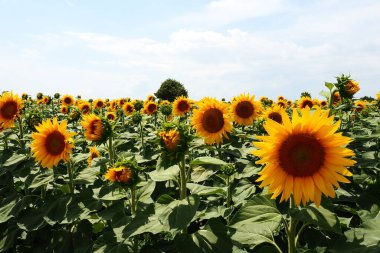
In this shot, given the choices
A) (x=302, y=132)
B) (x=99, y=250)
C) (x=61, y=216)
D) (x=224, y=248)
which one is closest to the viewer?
(x=302, y=132)

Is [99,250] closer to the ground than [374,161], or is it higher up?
closer to the ground

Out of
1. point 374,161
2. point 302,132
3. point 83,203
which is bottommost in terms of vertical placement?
point 83,203

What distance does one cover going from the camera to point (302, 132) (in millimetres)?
2764

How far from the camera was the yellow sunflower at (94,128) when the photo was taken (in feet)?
16.0

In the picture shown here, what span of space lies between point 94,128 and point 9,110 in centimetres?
225

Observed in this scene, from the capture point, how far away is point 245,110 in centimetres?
697

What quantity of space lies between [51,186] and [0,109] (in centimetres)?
176

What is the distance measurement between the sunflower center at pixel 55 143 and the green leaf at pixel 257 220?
8.37ft

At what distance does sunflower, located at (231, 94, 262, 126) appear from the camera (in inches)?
273

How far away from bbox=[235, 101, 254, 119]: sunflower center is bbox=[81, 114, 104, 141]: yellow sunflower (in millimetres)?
2933

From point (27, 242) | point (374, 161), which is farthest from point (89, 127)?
point (374, 161)

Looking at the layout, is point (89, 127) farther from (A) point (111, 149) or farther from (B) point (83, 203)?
(B) point (83, 203)

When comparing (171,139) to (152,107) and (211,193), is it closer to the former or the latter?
(211,193)

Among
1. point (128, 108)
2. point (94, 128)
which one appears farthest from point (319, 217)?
point (128, 108)
